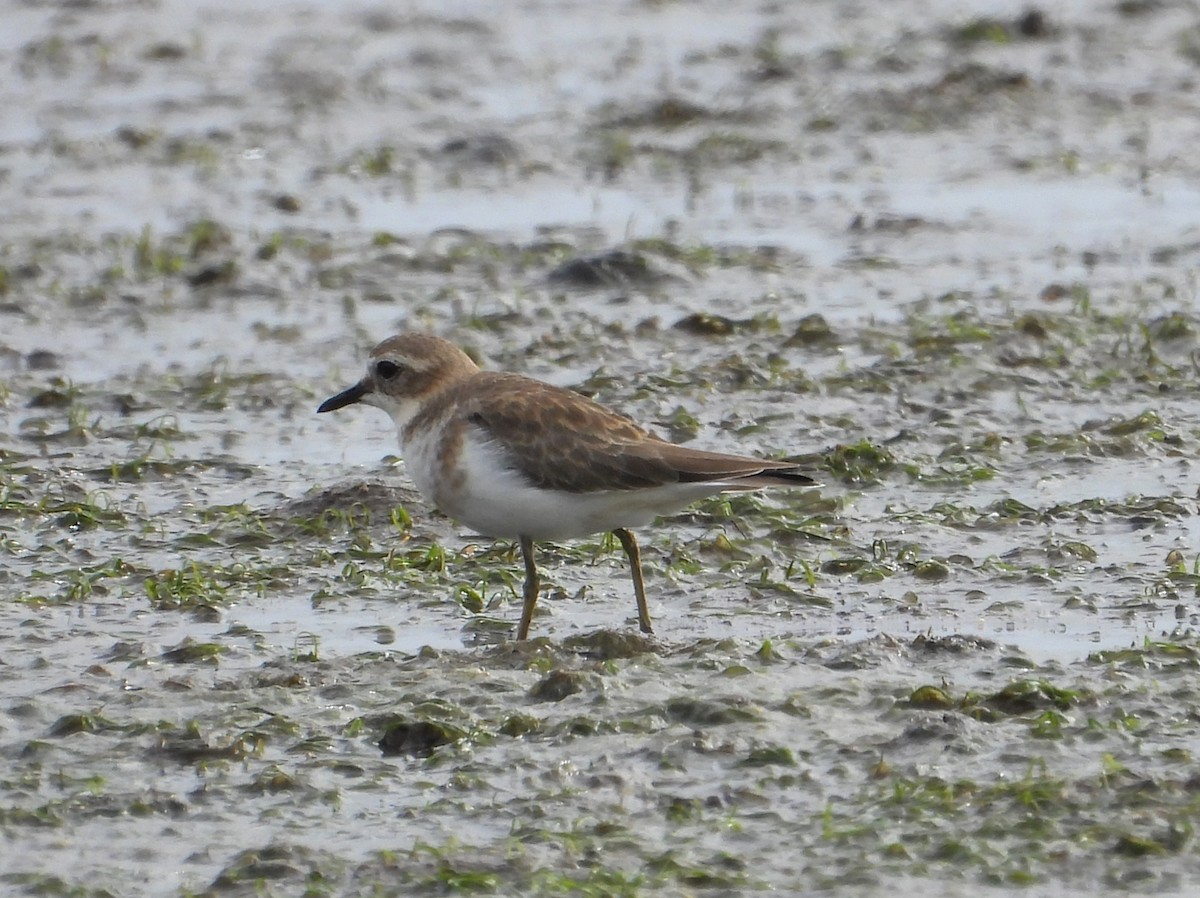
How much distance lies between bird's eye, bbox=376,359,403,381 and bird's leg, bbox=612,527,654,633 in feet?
3.74

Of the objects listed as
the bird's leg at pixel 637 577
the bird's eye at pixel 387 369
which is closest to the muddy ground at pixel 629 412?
the bird's leg at pixel 637 577

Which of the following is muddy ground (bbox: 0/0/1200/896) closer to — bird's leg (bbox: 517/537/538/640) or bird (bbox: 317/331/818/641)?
bird's leg (bbox: 517/537/538/640)

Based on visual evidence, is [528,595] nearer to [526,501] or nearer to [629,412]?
[526,501]

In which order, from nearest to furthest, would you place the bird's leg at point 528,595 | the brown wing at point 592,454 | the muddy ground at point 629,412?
Result: 1. the muddy ground at point 629,412
2. the brown wing at point 592,454
3. the bird's leg at point 528,595

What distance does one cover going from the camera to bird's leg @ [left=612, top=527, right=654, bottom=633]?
7883 millimetres

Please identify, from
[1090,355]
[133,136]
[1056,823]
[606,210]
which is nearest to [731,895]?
[1056,823]

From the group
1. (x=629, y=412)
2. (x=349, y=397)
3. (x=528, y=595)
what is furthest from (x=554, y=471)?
(x=629, y=412)

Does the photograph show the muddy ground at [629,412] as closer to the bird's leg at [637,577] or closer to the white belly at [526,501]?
the bird's leg at [637,577]

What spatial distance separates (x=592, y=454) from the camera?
7.79 metres

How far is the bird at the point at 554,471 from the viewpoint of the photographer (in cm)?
774

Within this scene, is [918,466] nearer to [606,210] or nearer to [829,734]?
[829,734]

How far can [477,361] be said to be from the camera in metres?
11.6

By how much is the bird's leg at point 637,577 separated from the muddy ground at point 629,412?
0.11m

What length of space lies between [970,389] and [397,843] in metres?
5.56
